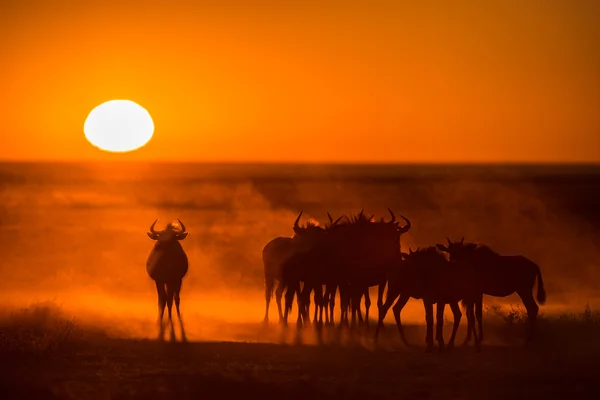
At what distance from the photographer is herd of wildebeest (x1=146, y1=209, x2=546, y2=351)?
48.0 ft

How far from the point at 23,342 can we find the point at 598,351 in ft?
25.0

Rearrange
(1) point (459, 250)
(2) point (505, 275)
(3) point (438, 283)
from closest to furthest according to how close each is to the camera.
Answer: (3) point (438, 283) < (1) point (459, 250) < (2) point (505, 275)

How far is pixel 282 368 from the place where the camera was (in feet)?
45.2

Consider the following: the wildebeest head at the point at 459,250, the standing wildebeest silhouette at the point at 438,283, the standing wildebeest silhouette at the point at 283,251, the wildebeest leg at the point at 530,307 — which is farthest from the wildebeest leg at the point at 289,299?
the wildebeest leg at the point at 530,307

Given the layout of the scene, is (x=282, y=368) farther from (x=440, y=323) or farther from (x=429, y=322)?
(x=440, y=323)

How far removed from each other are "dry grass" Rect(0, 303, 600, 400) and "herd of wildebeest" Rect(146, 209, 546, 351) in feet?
2.10

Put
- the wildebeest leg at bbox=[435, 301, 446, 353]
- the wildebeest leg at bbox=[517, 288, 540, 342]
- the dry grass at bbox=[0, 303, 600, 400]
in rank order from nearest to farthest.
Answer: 1. the dry grass at bbox=[0, 303, 600, 400]
2. the wildebeest leg at bbox=[435, 301, 446, 353]
3. the wildebeest leg at bbox=[517, 288, 540, 342]

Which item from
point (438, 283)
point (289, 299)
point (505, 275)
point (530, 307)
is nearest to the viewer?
point (438, 283)

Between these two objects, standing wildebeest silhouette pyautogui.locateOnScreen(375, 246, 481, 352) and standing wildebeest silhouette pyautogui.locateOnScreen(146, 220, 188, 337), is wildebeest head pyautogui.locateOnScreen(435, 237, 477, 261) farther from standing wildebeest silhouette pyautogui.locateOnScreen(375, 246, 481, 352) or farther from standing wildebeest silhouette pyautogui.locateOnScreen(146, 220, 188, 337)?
standing wildebeest silhouette pyautogui.locateOnScreen(146, 220, 188, 337)

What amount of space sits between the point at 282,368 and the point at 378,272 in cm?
271

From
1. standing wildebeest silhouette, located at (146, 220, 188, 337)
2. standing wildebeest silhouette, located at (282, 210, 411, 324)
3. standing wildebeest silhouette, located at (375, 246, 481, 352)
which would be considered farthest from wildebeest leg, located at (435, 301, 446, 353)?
standing wildebeest silhouette, located at (146, 220, 188, 337)

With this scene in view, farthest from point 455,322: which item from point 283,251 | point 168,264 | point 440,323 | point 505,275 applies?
point 168,264

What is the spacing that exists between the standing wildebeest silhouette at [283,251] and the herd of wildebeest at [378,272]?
15mm

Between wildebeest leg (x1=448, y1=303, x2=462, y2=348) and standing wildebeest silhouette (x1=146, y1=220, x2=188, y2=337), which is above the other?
standing wildebeest silhouette (x1=146, y1=220, x2=188, y2=337)
